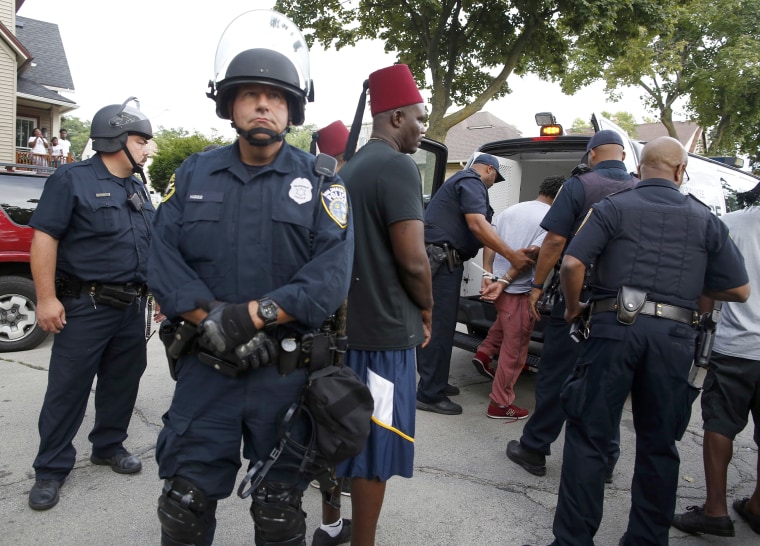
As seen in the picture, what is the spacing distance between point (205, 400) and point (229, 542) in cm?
114

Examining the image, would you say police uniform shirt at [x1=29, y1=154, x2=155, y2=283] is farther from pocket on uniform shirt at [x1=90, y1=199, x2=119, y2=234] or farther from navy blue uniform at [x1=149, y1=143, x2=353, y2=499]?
navy blue uniform at [x1=149, y1=143, x2=353, y2=499]

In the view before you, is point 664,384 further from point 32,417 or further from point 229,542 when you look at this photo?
point 32,417

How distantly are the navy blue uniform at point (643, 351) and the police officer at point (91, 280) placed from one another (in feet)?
7.59

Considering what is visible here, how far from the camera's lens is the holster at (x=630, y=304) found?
248cm

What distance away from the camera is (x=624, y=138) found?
13.6 feet

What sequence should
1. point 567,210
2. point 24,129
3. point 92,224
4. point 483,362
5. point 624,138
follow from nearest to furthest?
point 92,224
point 567,210
point 624,138
point 483,362
point 24,129

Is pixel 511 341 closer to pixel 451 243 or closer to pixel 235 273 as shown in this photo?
pixel 451 243

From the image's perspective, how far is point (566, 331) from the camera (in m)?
3.49

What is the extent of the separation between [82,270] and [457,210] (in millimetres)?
2466

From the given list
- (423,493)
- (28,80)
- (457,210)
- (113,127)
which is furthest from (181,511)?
(28,80)

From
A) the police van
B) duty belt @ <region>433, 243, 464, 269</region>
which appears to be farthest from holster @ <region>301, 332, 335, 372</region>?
the police van

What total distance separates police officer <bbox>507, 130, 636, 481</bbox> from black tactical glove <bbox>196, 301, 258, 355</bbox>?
219cm

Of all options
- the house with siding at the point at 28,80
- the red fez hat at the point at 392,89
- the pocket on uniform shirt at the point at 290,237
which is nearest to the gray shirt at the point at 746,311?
the red fez hat at the point at 392,89

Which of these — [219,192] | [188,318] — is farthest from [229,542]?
[219,192]
